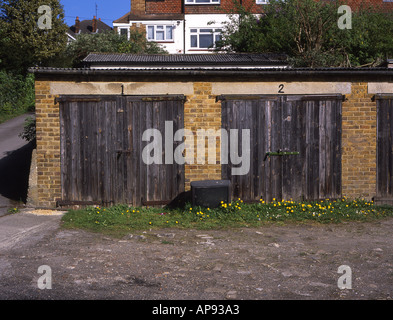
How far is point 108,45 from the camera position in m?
30.9

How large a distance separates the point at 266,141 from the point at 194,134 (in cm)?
164

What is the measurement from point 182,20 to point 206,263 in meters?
32.4

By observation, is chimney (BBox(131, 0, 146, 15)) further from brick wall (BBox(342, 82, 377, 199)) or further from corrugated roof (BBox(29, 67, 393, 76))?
brick wall (BBox(342, 82, 377, 199))

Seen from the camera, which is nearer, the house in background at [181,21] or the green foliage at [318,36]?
the green foliage at [318,36]

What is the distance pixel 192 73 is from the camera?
9.56 meters

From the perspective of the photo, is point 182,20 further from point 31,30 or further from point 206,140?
point 206,140

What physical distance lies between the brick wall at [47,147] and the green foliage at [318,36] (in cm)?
1108

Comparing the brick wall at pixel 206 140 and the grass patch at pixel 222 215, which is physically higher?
the brick wall at pixel 206 140

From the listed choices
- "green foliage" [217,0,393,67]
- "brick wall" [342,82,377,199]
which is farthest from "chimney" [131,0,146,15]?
"brick wall" [342,82,377,199]

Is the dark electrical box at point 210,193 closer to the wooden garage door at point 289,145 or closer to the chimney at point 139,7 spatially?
the wooden garage door at point 289,145

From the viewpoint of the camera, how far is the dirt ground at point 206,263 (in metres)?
4.98

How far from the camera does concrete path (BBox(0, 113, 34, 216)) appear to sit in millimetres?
10695

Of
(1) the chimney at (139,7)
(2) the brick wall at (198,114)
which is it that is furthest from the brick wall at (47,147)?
(1) the chimney at (139,7)
